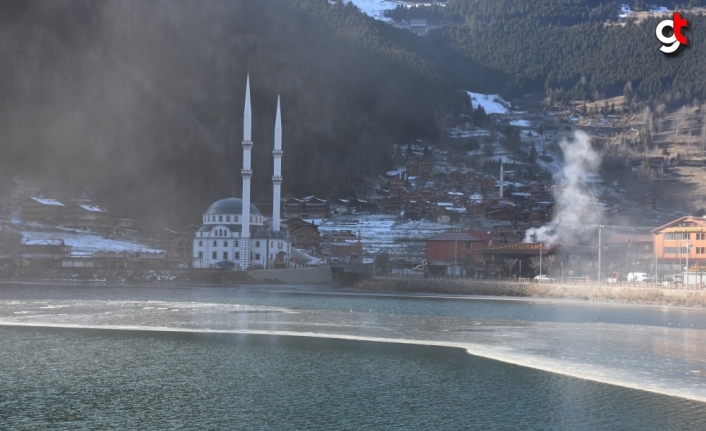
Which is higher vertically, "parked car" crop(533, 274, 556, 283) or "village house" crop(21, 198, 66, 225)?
"village house" crop(21, 198, 66, 225)

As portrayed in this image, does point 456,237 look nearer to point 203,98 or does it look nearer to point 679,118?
point 203,98

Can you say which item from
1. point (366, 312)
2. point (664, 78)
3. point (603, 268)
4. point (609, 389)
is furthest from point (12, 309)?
point (664, 78)

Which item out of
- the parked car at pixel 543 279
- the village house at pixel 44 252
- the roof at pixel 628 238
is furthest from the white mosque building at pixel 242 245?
the roof at pixel 628 238

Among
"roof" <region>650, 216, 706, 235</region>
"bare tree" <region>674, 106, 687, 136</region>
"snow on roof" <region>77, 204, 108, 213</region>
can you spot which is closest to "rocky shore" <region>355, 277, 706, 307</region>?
"roof" <region>650, 216, 706, 235</region>

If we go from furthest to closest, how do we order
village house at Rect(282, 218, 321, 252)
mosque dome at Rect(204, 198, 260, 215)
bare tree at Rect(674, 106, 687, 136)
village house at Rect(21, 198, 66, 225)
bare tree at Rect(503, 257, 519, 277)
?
bare tree at Rect(674, 106, 687, 136) < village house at Rect(282, 218, 321, 252) < village house at Rect(21, 198, 66, 225) < mosque dome at Rect(204, 198, 260, 215) < bare tree at Rect(503, 257, 519, 277)

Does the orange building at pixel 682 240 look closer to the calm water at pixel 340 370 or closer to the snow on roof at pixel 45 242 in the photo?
the calm water at pixel 340 370

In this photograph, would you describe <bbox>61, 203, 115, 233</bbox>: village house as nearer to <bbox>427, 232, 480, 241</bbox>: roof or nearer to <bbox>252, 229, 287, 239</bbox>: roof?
<bbox>252, 229, 287, 239</bbox>: roof

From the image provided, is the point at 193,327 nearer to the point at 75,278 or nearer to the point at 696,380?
the point at 696,380
